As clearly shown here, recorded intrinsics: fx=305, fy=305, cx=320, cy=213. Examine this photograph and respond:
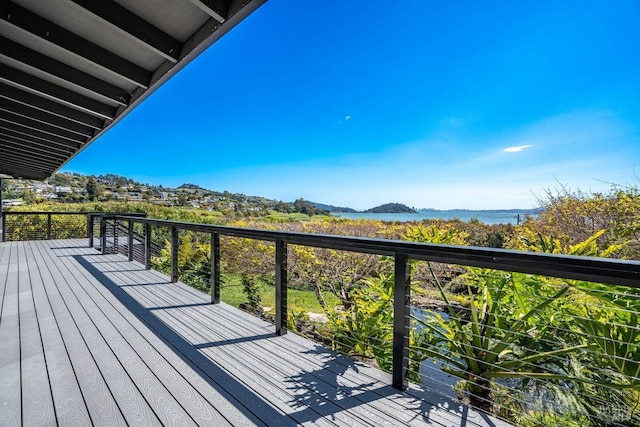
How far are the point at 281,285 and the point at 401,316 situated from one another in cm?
118

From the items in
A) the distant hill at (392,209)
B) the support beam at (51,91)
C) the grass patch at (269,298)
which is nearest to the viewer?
the support beam at (51,91)

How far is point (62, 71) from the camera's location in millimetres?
3197

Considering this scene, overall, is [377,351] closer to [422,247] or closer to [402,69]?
[422,247]

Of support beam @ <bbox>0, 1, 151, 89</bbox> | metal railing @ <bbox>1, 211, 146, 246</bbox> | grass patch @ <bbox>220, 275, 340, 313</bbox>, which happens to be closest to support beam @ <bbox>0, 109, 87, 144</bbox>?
support beam @ <bbox>0, 1, 151, 89</bbox>

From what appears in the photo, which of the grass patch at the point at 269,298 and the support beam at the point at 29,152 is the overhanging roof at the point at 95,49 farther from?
the grass patch at the point at 269,298

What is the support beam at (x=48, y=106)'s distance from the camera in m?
3.68

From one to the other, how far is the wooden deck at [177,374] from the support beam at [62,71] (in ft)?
8.02

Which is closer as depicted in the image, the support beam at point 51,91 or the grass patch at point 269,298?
the support beam at point 51,91

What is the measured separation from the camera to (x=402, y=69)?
1063 cm

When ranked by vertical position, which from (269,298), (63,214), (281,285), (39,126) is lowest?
(269,298)

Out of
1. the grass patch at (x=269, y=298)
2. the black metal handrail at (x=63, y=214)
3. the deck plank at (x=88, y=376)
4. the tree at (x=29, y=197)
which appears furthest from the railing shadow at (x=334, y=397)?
the tree at (x=29, y=197)

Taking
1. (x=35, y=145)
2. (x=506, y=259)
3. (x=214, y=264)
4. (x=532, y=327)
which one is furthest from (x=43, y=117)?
(x=532, y=327)

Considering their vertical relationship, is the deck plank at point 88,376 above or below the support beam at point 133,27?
below

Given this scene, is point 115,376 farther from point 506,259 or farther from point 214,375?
point 506,259
